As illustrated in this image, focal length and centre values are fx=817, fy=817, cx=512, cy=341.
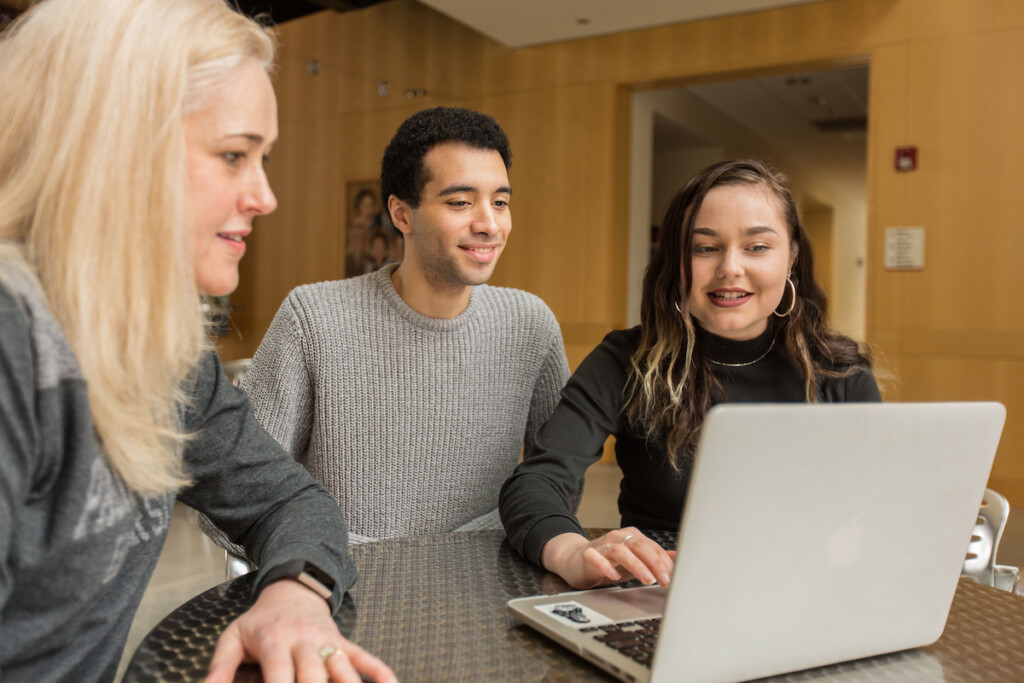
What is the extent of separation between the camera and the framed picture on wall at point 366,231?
7.23 m

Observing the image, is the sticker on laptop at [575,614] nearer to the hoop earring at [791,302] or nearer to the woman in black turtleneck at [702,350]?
the woman in black turtleneck at [702,350]

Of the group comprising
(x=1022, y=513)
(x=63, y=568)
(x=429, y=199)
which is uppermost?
(x=429, y=199)

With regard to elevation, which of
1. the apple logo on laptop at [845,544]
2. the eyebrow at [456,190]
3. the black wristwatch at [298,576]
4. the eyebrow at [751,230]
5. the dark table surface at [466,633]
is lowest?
the dark table surface at [466,633]

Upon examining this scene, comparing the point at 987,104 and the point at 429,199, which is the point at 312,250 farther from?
the point at 429,199

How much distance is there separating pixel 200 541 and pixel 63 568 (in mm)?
3361

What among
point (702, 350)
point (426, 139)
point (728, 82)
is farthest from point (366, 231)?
point (702, 350)

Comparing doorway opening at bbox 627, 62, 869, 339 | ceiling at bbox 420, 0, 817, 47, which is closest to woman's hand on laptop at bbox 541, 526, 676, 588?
doorway opening at bbox 627, 62, 869, 339

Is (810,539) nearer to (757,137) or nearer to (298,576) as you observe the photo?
(298,576)

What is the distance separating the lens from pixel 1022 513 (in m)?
4.58

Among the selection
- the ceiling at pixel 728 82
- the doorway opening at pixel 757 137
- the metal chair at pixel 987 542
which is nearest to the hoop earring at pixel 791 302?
the metal chair at pixel 987 542

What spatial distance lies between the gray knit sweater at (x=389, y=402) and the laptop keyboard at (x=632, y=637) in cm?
98

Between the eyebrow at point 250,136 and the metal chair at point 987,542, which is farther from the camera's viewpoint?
the metal chair at point 987,542

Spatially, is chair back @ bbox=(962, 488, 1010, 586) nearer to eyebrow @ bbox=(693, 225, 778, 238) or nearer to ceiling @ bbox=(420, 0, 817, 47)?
eyebrow @ bbox=(693, 225, 778, 238)

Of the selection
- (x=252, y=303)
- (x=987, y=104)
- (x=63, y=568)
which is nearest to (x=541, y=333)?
(x=63, y=568)
